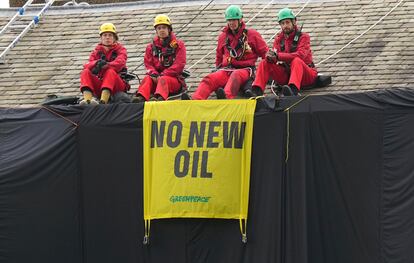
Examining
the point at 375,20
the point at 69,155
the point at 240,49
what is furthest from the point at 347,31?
the point at 69,155

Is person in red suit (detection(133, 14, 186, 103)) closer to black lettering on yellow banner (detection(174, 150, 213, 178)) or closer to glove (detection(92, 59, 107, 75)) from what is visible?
glove (detection(92, 59, 107, 75))

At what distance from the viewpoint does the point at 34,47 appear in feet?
48.4

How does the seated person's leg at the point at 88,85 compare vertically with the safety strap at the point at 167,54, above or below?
below

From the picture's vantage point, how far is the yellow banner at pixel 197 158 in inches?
404

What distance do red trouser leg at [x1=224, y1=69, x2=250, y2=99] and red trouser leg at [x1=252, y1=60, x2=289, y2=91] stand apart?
0.82 ft

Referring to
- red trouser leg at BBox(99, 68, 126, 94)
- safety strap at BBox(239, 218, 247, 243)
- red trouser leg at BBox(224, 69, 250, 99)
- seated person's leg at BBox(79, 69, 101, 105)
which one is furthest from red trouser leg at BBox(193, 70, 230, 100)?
safety strap at BBox(239, 218, 247, 243)

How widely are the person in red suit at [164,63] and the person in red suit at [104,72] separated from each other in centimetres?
37

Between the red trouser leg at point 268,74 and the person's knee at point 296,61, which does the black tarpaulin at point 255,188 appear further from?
the person's knee at point 296,61

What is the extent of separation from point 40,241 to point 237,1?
18.0ft

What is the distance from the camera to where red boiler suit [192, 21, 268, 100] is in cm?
1116

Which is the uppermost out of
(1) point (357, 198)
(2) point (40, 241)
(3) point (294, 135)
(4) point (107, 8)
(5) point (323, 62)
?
(4) point (107, 8)

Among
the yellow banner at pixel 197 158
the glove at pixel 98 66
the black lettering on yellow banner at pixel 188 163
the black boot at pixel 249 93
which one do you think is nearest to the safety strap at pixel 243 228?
the yellow banner at pixel 197 158

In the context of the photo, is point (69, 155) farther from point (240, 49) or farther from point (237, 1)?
point (237, 1)

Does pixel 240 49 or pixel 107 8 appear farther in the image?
pixel 107 8
